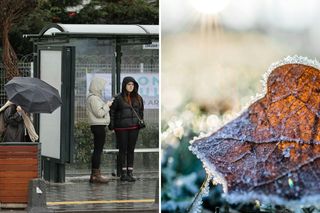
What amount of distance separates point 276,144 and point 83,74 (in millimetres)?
10147

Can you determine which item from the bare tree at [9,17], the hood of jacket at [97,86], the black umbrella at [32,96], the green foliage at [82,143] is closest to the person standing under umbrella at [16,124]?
the black umbrella at [32,96]

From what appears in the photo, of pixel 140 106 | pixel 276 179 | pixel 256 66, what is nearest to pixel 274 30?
pixel 256 66

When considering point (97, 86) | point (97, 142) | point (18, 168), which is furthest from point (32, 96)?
point (97, 142)

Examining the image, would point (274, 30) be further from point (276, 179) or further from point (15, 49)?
point (15, 49)

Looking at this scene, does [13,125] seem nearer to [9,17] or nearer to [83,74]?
[83,74]

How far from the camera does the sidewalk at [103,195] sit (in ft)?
36.9

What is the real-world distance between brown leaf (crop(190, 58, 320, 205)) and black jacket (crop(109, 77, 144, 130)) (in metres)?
8.99

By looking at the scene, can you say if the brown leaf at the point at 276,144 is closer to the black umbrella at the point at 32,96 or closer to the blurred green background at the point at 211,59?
the blurred green background at the point at 211,59

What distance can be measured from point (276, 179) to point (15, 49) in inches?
820

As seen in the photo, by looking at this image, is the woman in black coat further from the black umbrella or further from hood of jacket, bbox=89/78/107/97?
the black umbrella

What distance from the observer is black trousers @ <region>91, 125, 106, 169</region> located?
1384 cm

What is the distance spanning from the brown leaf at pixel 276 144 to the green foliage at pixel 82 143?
9.73 m

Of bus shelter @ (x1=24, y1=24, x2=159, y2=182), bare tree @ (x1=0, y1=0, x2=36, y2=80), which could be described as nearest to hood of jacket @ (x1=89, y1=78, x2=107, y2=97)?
bus shelter @ (x1=24, y1=24, x2=159, y2=182)

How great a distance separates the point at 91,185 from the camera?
1371 cm
